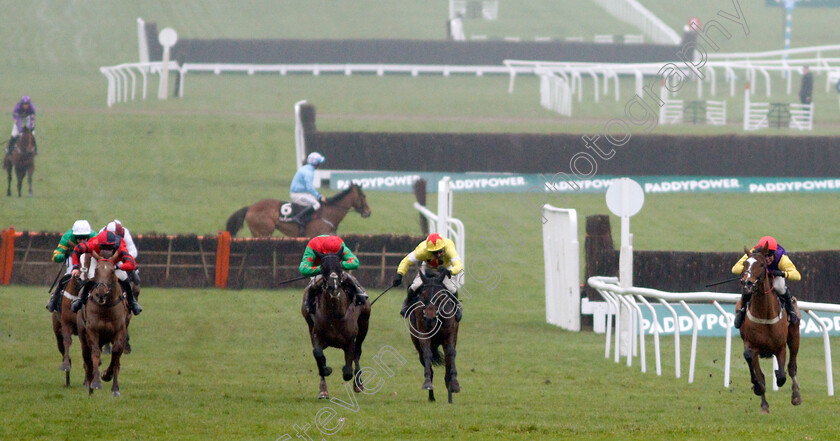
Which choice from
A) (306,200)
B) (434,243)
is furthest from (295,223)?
(434,243)

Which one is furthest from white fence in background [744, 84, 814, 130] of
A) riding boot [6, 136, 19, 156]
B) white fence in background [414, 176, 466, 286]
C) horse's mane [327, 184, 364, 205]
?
riding boot [6, 136, 19, 156]

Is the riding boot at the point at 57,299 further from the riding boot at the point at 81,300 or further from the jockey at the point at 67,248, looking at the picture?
the riding boot at the point at 81,300

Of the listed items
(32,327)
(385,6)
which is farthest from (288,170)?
(385,6)

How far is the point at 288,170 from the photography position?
23859 mm

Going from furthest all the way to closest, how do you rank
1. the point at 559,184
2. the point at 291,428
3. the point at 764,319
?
the point at 559,184 < the point at 764,319 < the point at 291,428

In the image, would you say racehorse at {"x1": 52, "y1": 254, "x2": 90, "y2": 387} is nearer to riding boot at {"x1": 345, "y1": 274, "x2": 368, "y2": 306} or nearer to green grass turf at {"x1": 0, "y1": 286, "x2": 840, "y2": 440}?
green grass turf at {"x1": 0, "y1": 286, "x2": 840, "y2": 440}

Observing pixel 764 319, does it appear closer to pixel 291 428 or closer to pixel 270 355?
pixel 291 428

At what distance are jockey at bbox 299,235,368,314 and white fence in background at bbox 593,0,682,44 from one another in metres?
29.1

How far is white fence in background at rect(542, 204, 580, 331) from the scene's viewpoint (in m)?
13.6

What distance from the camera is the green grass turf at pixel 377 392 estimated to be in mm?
8078

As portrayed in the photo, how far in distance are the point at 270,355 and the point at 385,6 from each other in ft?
123

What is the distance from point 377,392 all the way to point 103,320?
232cm

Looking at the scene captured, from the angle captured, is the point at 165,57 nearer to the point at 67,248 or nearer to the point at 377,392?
the point at 67,248

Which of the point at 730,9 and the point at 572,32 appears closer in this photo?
the point at 572,32
